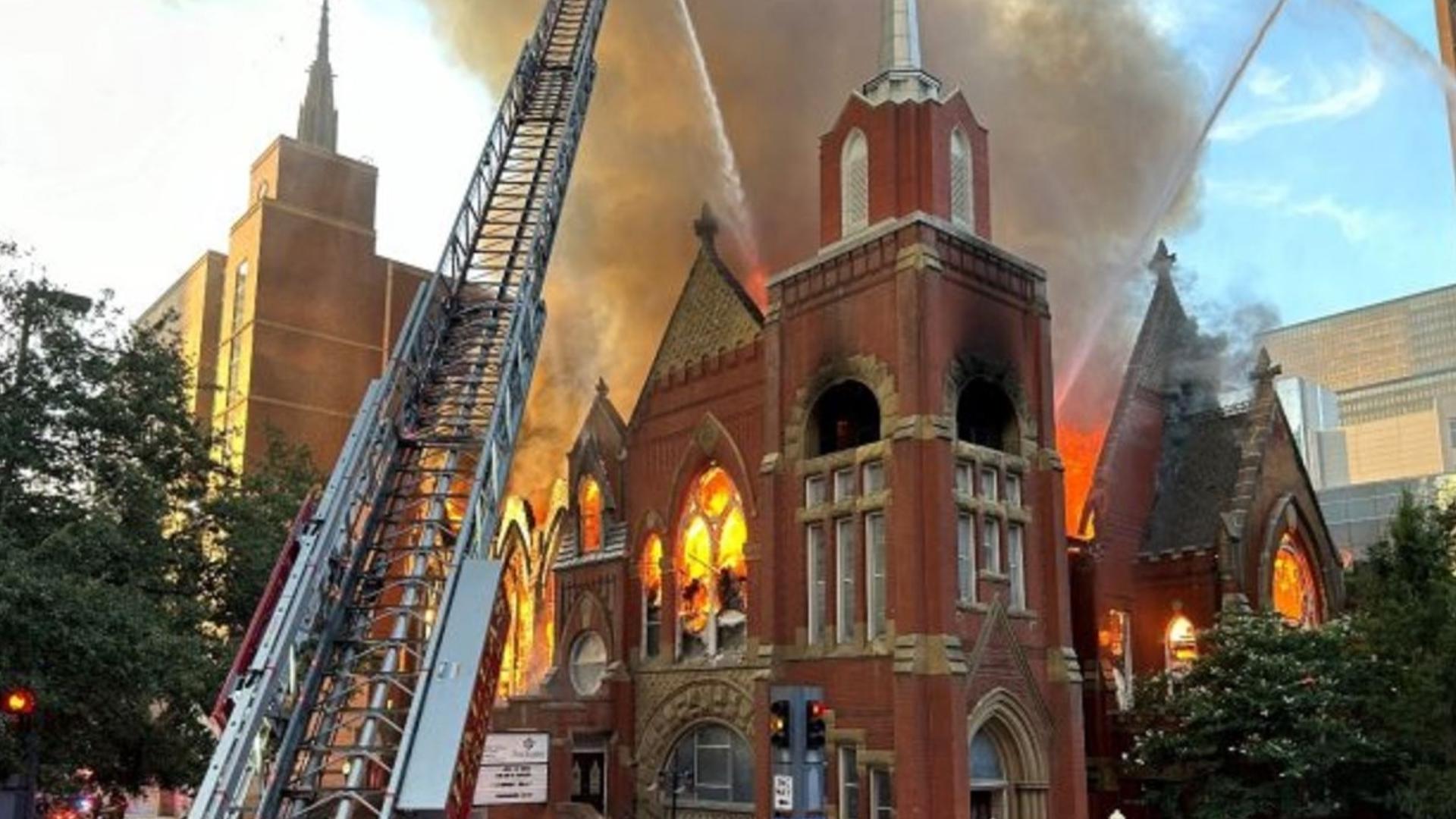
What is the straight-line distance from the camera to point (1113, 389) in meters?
42.8

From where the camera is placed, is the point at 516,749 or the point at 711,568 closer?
the point at 516,749

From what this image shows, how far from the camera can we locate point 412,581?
56.4 ft

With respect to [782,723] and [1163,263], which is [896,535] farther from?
[1163,263]

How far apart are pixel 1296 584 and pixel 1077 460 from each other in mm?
6880

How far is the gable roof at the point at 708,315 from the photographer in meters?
34.1

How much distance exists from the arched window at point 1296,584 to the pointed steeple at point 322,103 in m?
58.2

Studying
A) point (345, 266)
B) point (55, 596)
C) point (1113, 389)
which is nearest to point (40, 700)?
point (55, 596)

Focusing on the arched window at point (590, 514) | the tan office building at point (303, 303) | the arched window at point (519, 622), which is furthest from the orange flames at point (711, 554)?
the tan office building at point (303, 303)

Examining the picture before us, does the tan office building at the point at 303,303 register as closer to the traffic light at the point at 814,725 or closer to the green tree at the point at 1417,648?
the traffic light at the point at 814,725

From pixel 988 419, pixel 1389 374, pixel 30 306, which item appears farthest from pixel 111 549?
pixel 1389 374

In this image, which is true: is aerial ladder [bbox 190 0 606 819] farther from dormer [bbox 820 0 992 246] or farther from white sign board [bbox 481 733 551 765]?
white sign board [bbox 481 733 551 765]

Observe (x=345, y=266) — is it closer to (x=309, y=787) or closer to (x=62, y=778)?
(x=62, y=778)

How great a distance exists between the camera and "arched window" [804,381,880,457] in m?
30.8

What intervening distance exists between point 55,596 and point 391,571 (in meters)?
7.13
